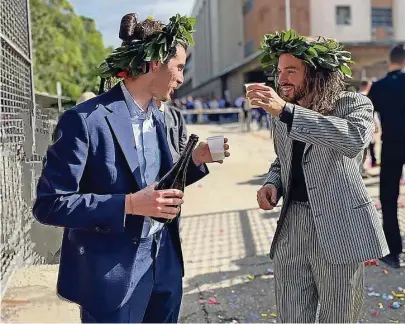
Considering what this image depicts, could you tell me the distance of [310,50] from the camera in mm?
2592

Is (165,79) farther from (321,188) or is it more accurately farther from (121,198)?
(321,188)

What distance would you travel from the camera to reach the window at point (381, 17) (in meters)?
38.2

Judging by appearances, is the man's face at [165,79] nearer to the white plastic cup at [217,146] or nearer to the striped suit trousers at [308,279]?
the white plastic cup at [217,146]

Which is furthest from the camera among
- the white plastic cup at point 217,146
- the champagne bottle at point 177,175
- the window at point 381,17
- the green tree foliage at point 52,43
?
the window at point 381,17

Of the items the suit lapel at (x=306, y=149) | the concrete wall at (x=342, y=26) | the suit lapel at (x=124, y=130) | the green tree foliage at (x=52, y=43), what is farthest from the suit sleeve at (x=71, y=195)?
the concrete wall at (x=342, y=26)

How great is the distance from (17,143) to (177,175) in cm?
241

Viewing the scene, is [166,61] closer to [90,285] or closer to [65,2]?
[90,285]

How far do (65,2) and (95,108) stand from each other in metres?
22.6

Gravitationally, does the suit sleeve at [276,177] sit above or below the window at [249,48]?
below

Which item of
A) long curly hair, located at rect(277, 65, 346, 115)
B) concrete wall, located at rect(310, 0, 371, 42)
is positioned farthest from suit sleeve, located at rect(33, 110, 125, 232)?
concrete wall, located at rect(310, 0, 371, 42)

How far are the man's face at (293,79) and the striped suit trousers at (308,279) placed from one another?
21.0 inches

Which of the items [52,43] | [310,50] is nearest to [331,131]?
[310,50]

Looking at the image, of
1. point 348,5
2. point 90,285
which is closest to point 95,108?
point 90,285

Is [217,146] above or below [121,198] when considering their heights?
above
